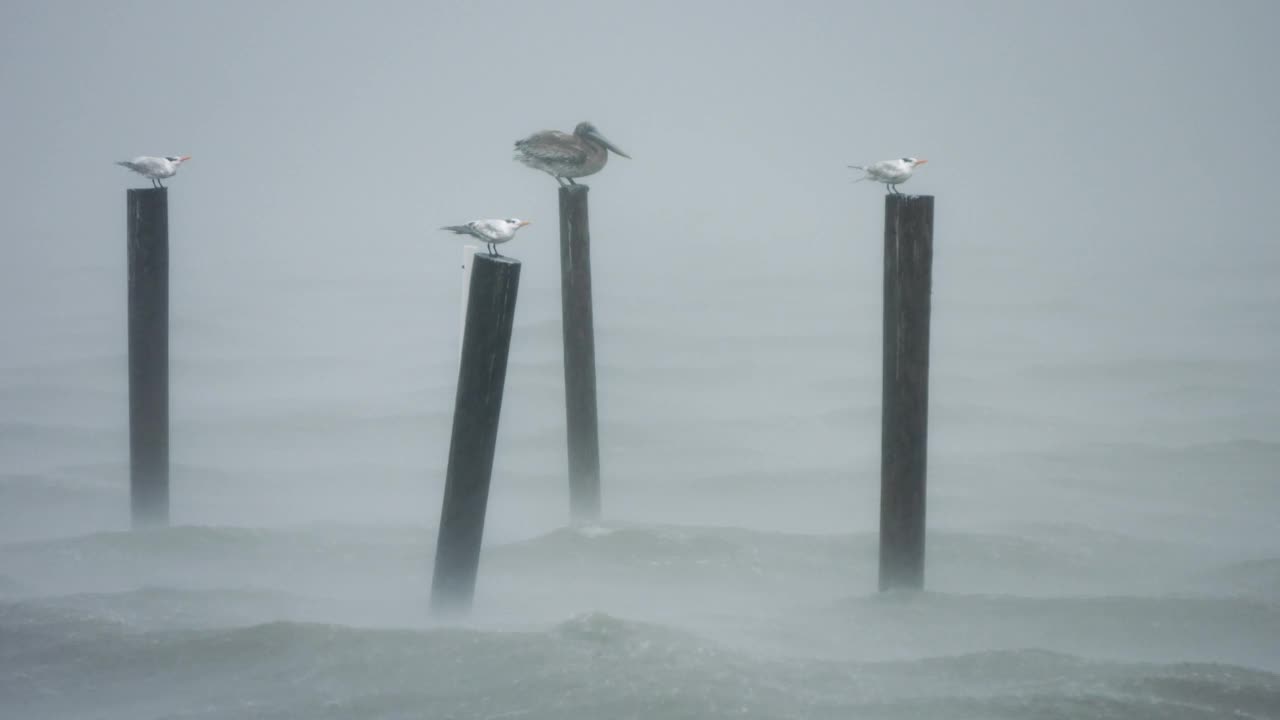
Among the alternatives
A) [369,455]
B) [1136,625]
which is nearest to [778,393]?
[369,455]

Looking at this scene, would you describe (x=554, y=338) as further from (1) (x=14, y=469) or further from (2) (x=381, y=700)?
(2) (x=381, y=700)

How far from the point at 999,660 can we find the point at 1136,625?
117 centimetres

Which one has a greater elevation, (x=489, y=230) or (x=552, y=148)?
(x=552, y=148)

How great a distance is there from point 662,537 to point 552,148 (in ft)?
8.31

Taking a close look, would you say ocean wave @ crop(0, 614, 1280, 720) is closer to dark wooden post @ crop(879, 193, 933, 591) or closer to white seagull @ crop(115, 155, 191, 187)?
dark wooden post @ crop(879, 193, 933, 591)

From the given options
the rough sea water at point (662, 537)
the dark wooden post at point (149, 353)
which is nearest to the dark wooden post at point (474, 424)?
the rough sea water at point (662, 537)

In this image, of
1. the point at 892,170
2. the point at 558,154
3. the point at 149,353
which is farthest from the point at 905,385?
the point at 149,353

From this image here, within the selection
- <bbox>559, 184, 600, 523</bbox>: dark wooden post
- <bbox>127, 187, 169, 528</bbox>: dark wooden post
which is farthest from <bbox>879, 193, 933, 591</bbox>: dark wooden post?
<bbox>127, 187, 169, 528</bbox>: dark wooden post

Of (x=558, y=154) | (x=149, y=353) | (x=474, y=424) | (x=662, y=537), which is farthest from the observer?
(x=558, y=154)

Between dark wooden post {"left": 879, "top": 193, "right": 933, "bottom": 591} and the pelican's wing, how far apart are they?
2589 millimetres

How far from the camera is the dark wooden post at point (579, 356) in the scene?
7.65 meters

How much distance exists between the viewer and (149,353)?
755 centimetres

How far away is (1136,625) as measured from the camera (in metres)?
6.48

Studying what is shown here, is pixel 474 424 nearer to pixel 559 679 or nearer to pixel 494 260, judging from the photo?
pixel 494 260
